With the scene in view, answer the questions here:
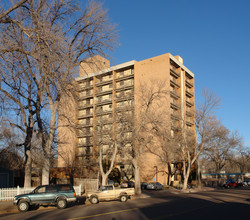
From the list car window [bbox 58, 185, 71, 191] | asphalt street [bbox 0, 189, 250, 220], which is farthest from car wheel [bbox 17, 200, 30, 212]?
car window [bbox 58, 185, 71, 191]

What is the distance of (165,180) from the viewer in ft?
179

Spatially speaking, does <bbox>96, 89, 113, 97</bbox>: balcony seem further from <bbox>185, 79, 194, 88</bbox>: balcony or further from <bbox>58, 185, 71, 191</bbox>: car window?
<bbox>58, 185, 71, 191</bbox>: car window

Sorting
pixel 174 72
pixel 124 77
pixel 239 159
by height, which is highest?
pixel 174 72

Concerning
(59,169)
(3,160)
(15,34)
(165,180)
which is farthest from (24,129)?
(165,180)

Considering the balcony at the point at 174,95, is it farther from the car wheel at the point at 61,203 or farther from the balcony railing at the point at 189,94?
the car wheel at the point at 61,203

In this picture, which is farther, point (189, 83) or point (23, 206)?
point (189, 83)

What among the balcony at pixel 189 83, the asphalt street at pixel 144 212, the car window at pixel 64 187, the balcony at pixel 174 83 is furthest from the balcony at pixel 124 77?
the car window at pixel 64 187

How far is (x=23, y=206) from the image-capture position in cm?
1647

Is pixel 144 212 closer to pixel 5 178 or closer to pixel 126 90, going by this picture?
pixel 5 178

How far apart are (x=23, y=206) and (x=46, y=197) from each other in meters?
1.48

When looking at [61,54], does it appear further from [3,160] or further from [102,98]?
[102,98]

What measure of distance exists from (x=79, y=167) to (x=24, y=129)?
102ft

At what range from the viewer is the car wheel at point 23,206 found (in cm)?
1636

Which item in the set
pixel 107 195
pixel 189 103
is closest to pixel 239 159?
pixel 189 103
